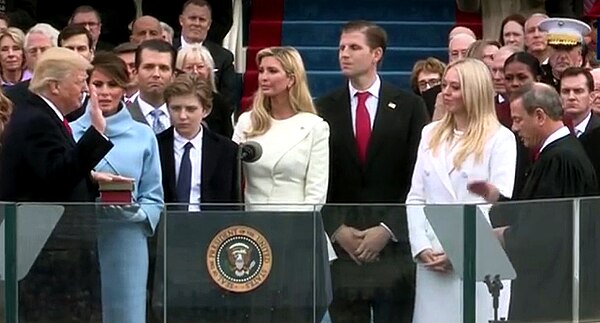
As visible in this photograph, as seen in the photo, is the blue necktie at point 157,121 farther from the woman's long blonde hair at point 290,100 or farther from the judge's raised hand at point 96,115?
the judge's raised hand at point 96,115

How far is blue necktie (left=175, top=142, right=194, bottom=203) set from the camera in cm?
1094

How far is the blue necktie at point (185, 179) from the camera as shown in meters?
10.9

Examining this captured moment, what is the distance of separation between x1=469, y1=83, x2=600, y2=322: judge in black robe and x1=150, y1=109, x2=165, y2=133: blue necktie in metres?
2.03

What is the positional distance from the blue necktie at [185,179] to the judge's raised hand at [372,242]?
1.19 meters

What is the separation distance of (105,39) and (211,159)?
614 centimetres

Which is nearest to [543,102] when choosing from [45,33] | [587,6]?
[45,33]

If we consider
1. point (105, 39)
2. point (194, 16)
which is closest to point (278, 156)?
point (194, 16)

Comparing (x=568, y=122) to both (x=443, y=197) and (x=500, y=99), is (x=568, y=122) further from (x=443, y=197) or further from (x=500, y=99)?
(x=443, y=197)

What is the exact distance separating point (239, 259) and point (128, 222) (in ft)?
1.92

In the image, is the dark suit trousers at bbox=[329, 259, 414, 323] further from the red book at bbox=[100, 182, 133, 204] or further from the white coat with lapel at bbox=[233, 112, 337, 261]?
the red book at bbox=[100, 182, 133, 204]

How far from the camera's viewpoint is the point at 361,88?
448 inches

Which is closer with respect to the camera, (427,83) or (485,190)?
(485,190)

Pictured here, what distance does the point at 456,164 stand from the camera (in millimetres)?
10461

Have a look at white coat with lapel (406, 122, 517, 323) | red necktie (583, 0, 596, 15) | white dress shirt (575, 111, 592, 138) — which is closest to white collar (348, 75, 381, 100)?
white coat with lapel (406, 122, 517, 323)
